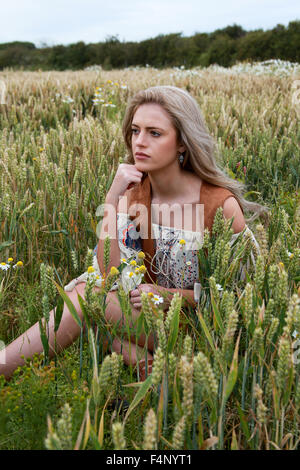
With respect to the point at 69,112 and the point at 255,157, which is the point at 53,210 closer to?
the point at 255,157

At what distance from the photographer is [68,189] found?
2.51 meters

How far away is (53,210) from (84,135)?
119 centimetres

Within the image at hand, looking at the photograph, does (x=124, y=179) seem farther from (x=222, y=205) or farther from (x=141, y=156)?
(x=222, y=205)

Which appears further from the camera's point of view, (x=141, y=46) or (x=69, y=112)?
(x=141, y=46)

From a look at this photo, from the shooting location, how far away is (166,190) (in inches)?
84.7

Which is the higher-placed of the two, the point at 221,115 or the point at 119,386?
the point at 221,115

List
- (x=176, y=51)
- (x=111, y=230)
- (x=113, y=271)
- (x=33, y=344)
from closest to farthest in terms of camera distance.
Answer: (x=113, y=271), (x=33, y=344), (x=111, y=230), (x=176, y=51)

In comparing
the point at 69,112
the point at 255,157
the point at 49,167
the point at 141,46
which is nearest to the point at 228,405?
the point at 49,167

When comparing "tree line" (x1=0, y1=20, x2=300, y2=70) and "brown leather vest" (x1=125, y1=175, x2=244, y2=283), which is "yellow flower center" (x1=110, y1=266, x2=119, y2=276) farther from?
"tree line" (x1=0, y1=20, x2=300, y2=70)

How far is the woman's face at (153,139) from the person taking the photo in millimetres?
1962

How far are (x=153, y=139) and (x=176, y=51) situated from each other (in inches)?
863

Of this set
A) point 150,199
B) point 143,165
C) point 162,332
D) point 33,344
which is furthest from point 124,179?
point 162,332

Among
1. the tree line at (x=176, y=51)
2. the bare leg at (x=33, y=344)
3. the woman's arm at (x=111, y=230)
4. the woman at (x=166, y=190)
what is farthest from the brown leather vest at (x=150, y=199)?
the tree line at (x=176, y=51)

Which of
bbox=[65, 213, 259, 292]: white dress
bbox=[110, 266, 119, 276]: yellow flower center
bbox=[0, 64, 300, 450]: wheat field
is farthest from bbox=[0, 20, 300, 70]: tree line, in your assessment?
bbox=[110, 266, 119, 276]: yellow flower center
